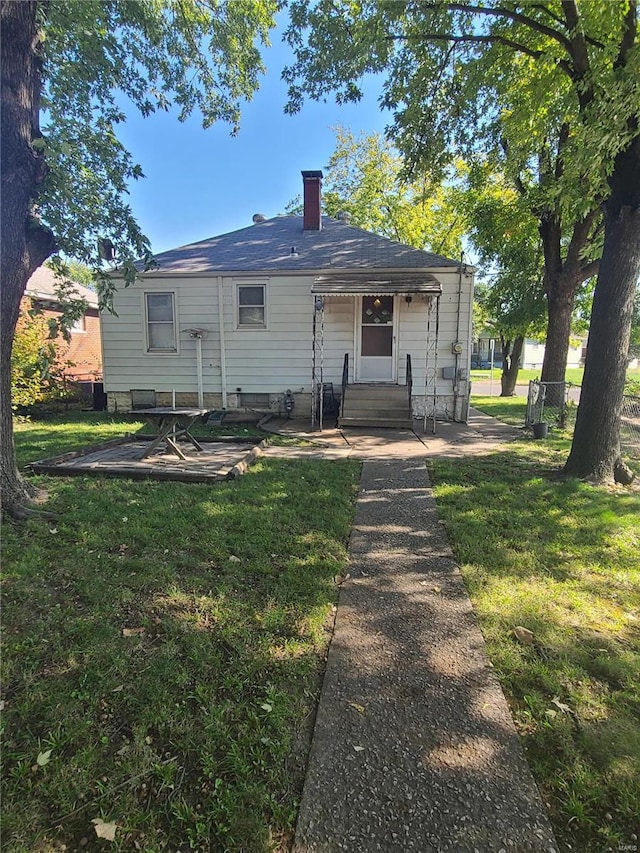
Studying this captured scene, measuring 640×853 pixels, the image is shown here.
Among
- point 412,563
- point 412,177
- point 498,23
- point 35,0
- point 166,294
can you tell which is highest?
point 498,23

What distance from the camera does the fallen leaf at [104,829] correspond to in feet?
5.16

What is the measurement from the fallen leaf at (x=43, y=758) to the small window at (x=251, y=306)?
10104 mm

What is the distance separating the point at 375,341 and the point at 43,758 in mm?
10151

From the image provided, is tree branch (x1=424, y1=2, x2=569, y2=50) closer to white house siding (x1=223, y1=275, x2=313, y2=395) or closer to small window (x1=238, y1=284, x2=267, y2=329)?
white house siding (x1=223, y1=275, x2=313, y2=395)

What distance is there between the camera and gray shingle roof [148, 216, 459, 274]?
35.9ft

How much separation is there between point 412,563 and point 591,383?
3.86 m

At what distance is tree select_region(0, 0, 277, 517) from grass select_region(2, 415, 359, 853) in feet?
4.88

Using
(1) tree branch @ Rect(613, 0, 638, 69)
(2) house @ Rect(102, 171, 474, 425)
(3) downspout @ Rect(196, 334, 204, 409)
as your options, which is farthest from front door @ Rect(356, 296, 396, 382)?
(1) tree branch @ Rect(613, 0, 638, 69)

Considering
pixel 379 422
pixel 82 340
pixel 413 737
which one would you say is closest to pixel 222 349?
pixel 379 422

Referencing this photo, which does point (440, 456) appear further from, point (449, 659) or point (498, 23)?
point (498, 23)

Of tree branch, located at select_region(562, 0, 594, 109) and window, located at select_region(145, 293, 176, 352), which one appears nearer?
tree branch, located at select_region(562, 0, 594, 109)

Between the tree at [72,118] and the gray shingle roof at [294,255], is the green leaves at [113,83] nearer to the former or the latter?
the tree at [72,118]

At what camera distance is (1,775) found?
1783mm

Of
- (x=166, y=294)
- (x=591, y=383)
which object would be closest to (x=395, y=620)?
(x=591, y=383)
